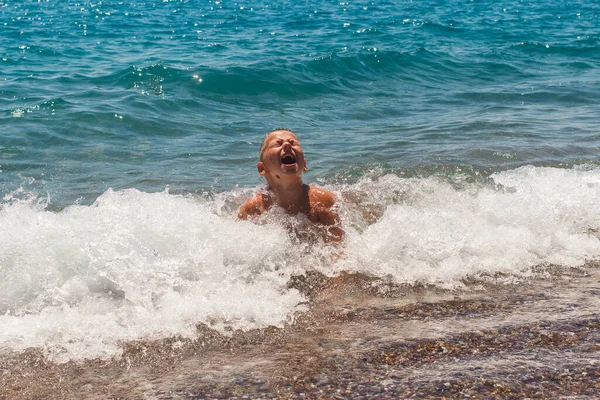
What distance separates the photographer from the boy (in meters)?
5.13

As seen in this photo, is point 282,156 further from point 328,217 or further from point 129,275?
point 129,275

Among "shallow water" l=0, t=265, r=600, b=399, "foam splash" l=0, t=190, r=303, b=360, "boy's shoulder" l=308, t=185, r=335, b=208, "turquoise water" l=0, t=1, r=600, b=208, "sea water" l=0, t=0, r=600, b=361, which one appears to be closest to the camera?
"shallow water" l=0, t=265, r=600, b=399

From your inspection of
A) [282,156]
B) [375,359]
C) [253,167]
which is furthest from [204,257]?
[253,167]

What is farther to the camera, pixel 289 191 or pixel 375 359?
pixel 289 191

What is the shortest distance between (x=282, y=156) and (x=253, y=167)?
7.86 feet

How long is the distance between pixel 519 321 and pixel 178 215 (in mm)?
2372

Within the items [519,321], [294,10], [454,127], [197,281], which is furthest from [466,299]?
[294,10]

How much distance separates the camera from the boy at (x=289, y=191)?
5.13 meters

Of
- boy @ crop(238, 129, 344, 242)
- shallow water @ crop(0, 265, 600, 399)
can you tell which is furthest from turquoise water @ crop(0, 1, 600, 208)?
shallow water @ crop(0, 265, 600, 399)

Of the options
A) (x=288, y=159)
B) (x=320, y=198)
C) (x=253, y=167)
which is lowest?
(x=253, y=167)

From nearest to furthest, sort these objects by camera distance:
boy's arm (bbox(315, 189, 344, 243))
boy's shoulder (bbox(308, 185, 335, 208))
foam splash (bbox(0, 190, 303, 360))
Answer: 1. foam splash (bbox(0, 190, 303, 360))
2. boy's arm (bbox(315, 189, 344, 243))
3. boy's shoulder (bbox(308, 185, 335, 208))

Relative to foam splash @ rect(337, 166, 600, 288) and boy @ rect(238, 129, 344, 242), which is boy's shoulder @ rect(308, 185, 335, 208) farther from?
foam splash @ rect(337, 166, 600, 288)

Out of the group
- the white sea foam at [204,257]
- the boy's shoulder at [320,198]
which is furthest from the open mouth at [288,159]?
the white sea foam at [204,257]

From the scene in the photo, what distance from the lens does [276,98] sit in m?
11.1
